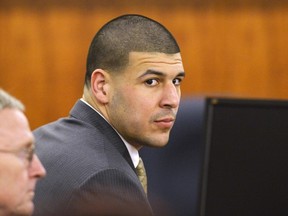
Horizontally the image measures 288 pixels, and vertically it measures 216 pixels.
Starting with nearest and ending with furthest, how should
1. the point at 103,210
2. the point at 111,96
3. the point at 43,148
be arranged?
the point at 103,210, the point at 43,148, the point at 111,96

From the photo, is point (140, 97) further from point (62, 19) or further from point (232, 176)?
point (62, 19)

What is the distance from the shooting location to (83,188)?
4.92 feet

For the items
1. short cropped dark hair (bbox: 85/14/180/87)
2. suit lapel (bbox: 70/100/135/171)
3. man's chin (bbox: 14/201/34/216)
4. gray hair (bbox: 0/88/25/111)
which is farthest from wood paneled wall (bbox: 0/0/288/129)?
man's chin (bbox: 14/201/34/216)

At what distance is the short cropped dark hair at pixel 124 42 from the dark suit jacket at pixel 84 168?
0.15m

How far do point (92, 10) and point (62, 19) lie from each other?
17cm

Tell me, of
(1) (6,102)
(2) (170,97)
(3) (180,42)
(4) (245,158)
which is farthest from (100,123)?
(3) (180,42)

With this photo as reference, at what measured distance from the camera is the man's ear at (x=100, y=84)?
1.82 m

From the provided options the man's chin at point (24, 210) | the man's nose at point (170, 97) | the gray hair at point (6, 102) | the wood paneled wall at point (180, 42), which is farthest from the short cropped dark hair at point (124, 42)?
the wood paneled wall at point (180, 42)

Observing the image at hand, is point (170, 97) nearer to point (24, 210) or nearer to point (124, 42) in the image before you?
point (124, 42)

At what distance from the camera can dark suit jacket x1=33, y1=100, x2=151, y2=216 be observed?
1.50 m

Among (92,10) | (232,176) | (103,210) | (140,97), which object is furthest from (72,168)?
(92,10)

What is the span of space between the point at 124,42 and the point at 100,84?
13cm

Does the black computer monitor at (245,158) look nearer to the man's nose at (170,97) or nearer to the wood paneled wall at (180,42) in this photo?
the man's nose at (170,97)

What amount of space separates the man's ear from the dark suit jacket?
0.18ft
